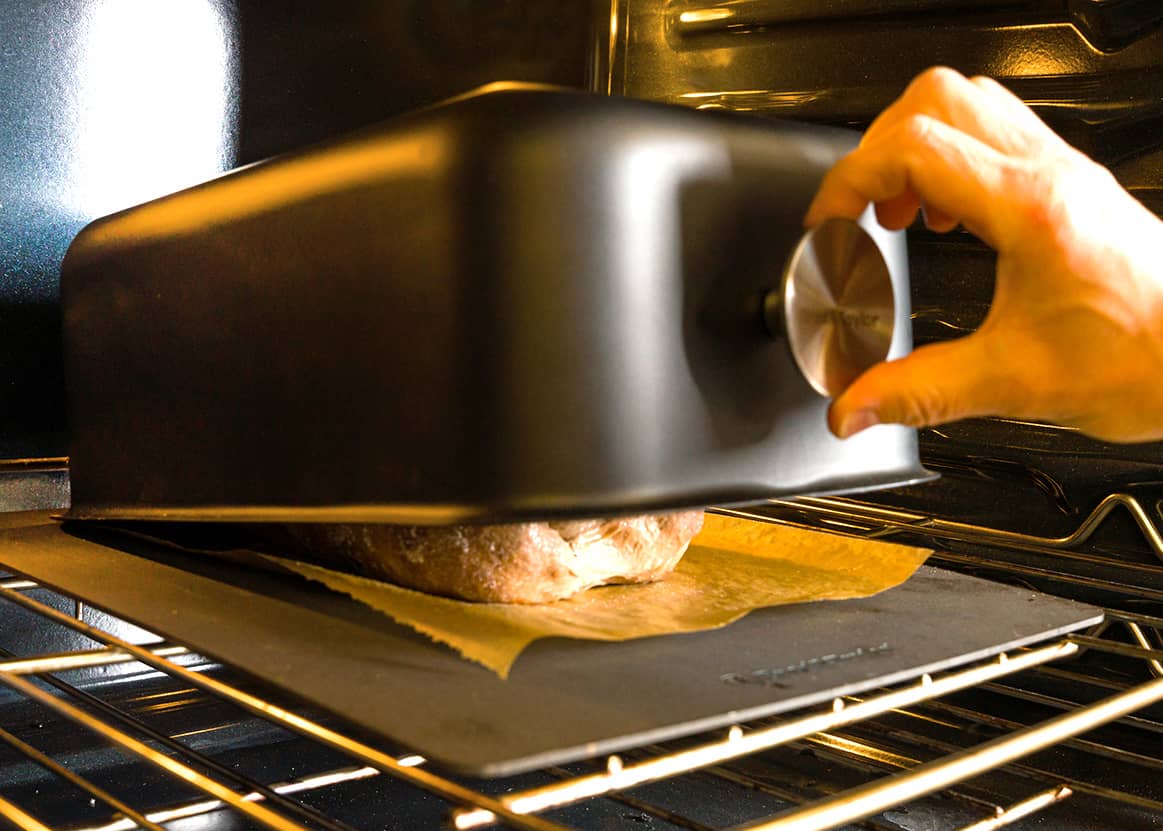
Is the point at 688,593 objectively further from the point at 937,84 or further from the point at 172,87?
the point at 172,87

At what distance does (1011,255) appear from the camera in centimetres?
57

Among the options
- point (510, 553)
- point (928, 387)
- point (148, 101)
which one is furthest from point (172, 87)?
point (928, 387)

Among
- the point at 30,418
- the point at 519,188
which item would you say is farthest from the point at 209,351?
the point at 30,418

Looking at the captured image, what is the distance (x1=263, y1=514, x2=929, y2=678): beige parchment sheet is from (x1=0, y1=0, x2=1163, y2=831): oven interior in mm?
89

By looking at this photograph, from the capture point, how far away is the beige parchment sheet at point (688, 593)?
1.90ft

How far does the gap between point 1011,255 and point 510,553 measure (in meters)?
0.30

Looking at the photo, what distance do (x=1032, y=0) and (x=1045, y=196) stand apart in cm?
42

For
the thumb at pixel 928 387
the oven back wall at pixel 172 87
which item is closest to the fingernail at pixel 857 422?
the thumb at pixel 928 387

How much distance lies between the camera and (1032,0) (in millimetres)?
897

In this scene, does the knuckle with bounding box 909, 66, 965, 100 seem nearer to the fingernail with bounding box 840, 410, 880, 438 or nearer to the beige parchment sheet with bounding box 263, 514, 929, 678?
the fingernail with bounding box 840, 410, 880, 438

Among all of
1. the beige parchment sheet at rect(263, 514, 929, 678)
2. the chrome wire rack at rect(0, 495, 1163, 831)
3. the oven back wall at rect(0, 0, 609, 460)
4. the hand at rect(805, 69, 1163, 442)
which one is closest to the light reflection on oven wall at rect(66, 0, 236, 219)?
the oven back wall at rect(0, 0, 609, 460)

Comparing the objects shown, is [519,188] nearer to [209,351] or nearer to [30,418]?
[209,351]

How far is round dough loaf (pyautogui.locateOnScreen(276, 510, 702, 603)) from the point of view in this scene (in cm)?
62

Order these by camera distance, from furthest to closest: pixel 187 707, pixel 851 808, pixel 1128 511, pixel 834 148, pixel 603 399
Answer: pixel 187 707, pixel 1128 511, pixel 834 148, pixel 603 399, pixel 851 808
